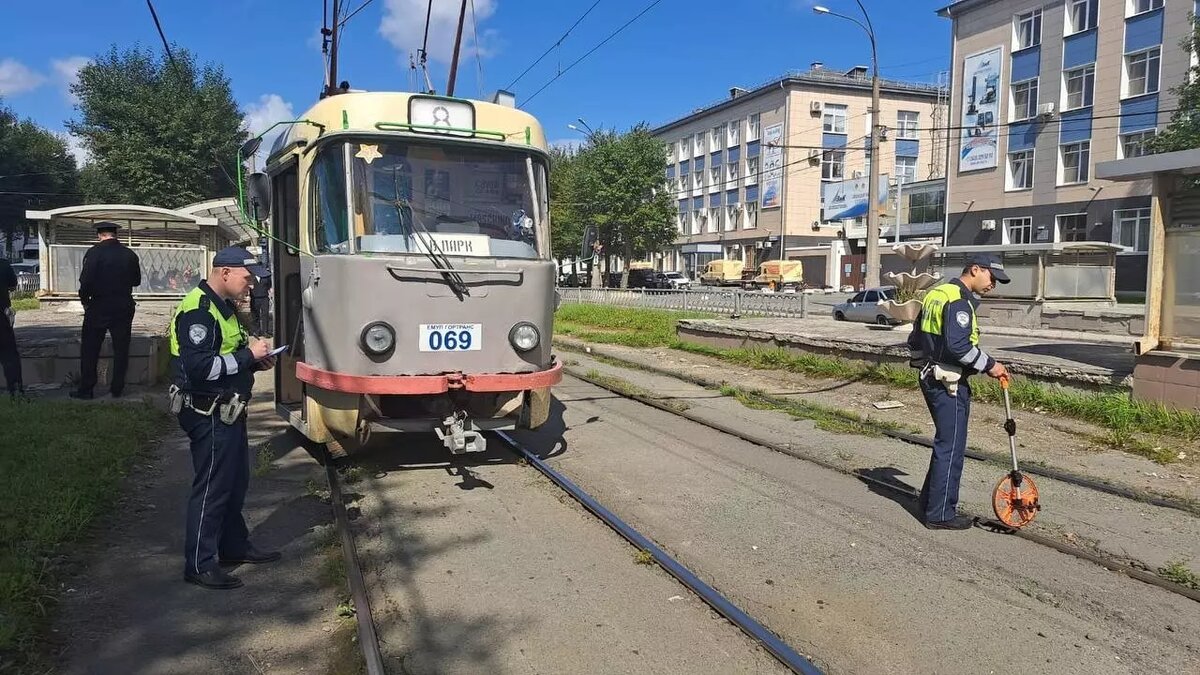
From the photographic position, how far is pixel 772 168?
60375mm

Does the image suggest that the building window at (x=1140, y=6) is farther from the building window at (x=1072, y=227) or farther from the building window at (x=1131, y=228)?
the building window at (x=1072, y=227)

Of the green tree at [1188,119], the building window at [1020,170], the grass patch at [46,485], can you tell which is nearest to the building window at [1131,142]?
the building window at [1020,170]

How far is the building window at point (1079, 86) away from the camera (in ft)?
119

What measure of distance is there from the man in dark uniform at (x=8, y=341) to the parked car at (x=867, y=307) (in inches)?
840

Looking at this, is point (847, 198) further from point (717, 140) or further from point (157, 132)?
point (157, 132)

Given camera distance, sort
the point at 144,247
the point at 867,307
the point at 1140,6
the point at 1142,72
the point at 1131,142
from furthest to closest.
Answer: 1. the point at 1131,142
2. the point at 1142,72
3. the point at 1140,6
4. the point at 867,307
5. the point at 144,247

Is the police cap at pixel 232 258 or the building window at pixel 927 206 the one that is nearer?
the police cap at pixel 232 258

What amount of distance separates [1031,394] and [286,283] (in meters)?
8.30

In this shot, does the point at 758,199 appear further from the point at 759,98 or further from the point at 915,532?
the point at 915,532

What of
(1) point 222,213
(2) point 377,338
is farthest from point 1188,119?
(1) point 222,213

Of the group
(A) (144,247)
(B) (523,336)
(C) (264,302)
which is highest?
(A) (144,247)

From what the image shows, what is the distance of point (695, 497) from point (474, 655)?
2926mm

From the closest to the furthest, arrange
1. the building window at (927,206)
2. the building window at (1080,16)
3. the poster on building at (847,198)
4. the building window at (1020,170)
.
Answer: the building window at (1080,16) → the building window at (1020,170) → the building window at (927,206) → the poster on building at (847,198)

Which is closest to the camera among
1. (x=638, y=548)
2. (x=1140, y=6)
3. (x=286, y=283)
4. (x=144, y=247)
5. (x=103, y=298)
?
(x=638, y=548)
